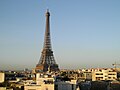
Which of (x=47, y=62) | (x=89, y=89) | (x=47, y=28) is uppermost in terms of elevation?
(x=47, y=28)

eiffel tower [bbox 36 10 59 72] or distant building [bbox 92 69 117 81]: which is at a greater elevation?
eiffel tower [bbox 36 10 59 72]

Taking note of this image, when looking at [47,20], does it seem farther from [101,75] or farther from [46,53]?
[101,75]

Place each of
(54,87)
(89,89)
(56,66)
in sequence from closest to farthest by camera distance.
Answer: (54,87) < (89,89) < (56,66)

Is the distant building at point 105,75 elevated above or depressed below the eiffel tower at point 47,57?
below

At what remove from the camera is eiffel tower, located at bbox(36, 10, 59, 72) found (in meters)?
72.8

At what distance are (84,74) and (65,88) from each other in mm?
35054

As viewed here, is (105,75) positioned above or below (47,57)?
below

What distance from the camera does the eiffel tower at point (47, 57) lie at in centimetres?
7276

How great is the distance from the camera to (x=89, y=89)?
45.3m

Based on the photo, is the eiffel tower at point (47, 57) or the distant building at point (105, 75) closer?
the distant building at point (105, 75)

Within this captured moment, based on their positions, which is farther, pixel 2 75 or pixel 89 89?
pixel 2 75

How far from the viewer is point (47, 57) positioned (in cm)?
7519

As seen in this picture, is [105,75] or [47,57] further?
[47,57]

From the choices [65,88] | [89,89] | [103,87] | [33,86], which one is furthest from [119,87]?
[33,86]
